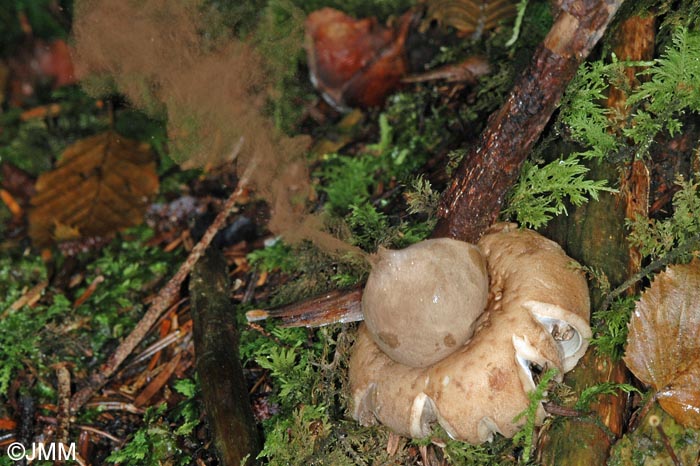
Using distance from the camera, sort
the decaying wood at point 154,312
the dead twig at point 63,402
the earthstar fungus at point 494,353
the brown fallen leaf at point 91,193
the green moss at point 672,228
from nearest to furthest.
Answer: the earthstar fungus at point 494,353 < the green moss at point 672,228 < the dead twig at point 63,402 < the decaying wood at point 154,312 < the brown fallen leaf at point 91,193

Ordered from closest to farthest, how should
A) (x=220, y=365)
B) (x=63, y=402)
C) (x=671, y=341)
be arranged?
(x=671, y=341) → (x=220, y=365) → (x=63, y=402)

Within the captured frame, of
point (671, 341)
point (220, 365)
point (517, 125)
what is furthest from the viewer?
point (220, 365)

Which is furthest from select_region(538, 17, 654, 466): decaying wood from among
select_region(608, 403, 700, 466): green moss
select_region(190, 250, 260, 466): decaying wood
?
select_region(190, 250, 260, 466): decaying wood

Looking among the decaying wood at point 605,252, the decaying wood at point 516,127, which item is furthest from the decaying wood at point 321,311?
the decaying wood at point 605,252

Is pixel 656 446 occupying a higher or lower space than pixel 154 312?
lower

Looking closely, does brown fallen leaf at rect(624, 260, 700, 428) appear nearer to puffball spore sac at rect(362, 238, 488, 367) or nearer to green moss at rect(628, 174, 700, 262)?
green moss at rect(628, 174, 700, 262)

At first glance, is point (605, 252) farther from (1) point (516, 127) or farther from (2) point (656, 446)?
(2) point (656, 446)

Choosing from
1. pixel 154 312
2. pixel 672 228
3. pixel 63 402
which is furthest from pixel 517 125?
pixel 63 402

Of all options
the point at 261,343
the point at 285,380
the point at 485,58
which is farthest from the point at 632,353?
the point at 485,58

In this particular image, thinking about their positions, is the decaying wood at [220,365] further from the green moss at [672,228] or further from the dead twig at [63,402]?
the green moss at [672,228]
